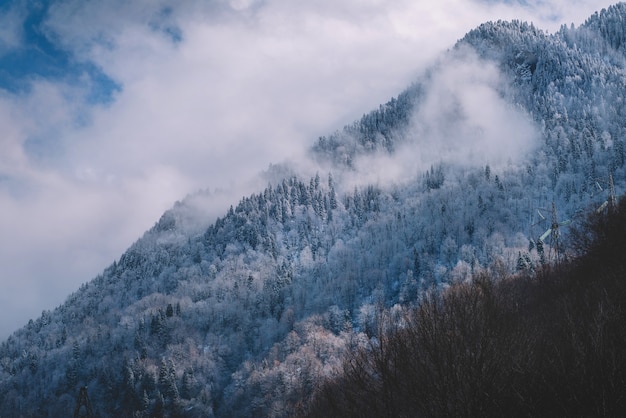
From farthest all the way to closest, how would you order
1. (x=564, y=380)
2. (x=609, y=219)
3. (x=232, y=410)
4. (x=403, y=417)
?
(x=232, y=410) < (x=609, y=219) < (x=403, y=417) < (x=564, y=380)

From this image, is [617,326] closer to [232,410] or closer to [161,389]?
[232,410]

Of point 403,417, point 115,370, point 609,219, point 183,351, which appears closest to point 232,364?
point 183,351

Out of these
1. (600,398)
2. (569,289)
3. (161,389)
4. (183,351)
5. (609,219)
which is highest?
(183,351)

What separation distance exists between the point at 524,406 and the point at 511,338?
307cm

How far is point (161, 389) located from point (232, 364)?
41419 mm

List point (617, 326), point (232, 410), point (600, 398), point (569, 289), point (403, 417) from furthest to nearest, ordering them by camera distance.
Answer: point (232, 410)
point (569, 289)
point (403, 417)
point (617, 326)
point (600, 398)

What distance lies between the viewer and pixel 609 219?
41469 mm

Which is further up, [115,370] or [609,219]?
[115,370]

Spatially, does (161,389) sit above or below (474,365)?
above

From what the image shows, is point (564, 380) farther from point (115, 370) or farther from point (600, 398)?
point (115, 370)

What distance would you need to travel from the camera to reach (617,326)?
14844 mm

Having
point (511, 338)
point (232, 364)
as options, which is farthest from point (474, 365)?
point (232, 364)

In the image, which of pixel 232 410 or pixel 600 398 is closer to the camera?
pixel 600 398

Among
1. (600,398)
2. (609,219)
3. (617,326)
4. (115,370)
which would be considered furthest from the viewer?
(115,370)
